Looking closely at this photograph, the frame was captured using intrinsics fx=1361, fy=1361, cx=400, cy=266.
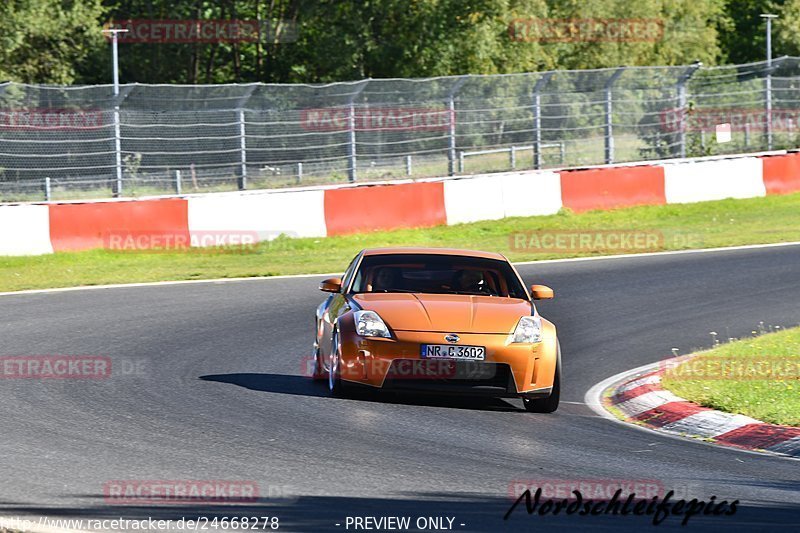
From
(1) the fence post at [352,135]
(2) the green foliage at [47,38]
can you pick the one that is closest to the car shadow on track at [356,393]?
(1) the fence post at [352,135]

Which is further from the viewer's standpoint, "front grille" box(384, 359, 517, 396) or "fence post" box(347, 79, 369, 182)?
"fence post" box(347, 79, 369, 182)

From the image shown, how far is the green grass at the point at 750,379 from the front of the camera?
32.3ft

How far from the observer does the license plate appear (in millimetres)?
9852

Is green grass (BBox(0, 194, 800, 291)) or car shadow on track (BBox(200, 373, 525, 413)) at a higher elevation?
green grass (BBox(0, 194, 800, 291))

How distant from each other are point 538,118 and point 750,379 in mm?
15411

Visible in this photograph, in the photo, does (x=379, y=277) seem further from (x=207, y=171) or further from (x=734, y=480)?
(x=207, y=171)

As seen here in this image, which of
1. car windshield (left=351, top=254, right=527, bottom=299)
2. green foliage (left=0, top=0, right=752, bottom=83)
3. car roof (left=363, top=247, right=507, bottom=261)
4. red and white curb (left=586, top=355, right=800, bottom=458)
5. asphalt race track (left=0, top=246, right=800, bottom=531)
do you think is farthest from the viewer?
green foliage (left=0, top=0, right=752, bottom=83)

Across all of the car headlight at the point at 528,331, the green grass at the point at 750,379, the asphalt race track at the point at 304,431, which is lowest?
the green grass at the point at 750,379

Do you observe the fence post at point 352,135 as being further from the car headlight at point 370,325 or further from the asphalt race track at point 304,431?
the car headlight at point 370,325

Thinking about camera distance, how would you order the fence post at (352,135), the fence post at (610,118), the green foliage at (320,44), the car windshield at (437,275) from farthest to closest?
the green foliage at (320,44) → the fence post at (610,118) → the fence post at (352,135) → the car windshield at (437,275)

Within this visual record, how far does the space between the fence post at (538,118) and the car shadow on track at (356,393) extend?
1516 centimetres

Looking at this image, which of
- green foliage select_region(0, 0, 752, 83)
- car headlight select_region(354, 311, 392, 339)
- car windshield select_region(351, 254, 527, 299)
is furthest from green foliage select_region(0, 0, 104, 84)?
car headlight select_region(354, 311, 392, 339)

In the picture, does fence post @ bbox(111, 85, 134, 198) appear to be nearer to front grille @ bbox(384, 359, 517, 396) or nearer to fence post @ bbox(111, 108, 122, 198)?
fence post @ bbox(111, 108, 122, 198)

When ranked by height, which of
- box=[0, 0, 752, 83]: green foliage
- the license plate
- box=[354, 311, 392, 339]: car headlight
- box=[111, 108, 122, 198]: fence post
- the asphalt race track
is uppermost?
box=[0, 0, 752, 83]: green foliage
